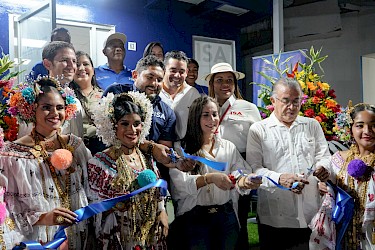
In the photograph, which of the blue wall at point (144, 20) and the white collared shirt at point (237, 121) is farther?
the blue wall at point (144, 20)

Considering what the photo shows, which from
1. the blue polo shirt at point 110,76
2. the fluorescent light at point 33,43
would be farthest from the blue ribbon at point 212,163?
the fluorescent light at point 33,43

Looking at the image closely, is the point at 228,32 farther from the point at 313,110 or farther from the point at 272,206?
the point at 272,206

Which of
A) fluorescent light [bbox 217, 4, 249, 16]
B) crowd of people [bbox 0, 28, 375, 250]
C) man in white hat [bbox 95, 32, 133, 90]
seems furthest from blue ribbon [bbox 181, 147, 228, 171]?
fluorescent light [bbox 217, 4, 249, 16]

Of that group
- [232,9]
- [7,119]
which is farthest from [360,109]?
[232,9]

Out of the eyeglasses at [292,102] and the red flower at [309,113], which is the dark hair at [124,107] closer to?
the eyeglasses at [292,102]

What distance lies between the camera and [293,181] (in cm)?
295

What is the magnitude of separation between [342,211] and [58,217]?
2011 mm

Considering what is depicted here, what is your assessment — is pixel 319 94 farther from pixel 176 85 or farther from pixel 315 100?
pixel 176 85

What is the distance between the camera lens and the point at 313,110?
4.07m

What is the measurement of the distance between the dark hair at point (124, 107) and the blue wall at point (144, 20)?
4.48 m

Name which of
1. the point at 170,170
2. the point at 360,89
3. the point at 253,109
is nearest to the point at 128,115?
the point at 170,170

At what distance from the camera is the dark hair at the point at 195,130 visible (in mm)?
3232

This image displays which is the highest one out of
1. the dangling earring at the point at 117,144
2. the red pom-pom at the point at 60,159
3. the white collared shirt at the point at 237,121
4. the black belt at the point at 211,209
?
the white collared shirt at the point at 237,121

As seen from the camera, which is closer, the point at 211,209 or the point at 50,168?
the point at 50,168
